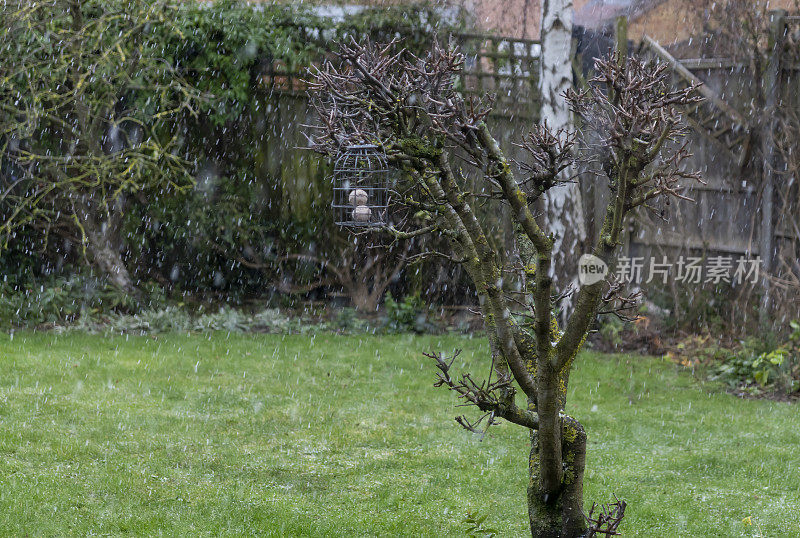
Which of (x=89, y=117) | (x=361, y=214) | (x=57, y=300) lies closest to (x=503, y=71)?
(x=89, y=117)

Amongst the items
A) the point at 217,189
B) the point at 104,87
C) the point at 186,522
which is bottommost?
the point at 186,522

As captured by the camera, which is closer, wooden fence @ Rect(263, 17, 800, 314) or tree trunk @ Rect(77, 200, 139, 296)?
wooden fence @ Rect(263, 17, 800, 314)

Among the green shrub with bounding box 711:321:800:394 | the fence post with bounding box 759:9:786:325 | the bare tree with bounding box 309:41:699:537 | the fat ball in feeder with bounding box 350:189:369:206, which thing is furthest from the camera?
the fence post with bounding box 759:9:786:325

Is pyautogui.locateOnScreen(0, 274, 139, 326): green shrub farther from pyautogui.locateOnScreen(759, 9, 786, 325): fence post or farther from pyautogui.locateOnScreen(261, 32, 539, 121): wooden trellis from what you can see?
pyautogui.locateOnScreen(759, 9, 786, 325): fence post

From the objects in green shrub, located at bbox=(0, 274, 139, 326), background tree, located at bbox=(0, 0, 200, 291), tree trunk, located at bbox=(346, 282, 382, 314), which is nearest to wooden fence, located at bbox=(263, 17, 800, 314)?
tree trunk, located at bbox=(346, 282, 382, 314)

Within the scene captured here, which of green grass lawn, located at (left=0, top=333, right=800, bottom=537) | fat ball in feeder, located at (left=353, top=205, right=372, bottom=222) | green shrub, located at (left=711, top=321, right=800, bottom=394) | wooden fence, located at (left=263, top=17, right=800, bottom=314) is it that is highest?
wooden fence, located at (left=263, top=17, right=800, bottom=314)

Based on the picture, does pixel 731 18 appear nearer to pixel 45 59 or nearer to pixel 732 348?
pixel 732 348

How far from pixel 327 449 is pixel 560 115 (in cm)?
480

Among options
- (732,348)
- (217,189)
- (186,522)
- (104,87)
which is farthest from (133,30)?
(732,348)

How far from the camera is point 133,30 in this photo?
885 centimetres

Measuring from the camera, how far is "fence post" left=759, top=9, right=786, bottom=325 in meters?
7.56

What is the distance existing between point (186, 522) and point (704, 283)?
611 cm

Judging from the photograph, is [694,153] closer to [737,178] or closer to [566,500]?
[737,178]

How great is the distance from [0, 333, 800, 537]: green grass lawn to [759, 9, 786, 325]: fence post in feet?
4.59
